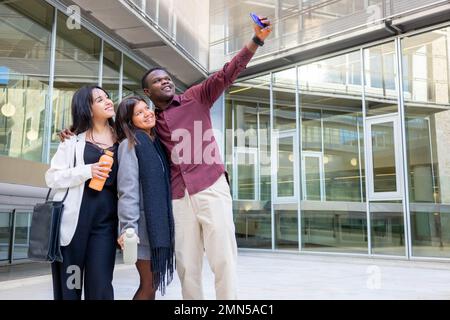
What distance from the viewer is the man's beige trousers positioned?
1.95 m

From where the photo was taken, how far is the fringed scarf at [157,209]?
1.90 m

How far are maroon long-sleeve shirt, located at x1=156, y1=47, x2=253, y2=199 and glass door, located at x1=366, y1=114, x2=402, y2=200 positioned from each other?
21.5ft

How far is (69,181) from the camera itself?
1848 millimetres

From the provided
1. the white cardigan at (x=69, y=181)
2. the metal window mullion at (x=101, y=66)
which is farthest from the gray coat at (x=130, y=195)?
the metal window mullion at (x=101, y=66)

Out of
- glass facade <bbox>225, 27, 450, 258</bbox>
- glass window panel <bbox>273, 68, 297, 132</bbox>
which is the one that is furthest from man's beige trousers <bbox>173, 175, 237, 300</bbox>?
glass window panel <bbox>273, 68, 297, 132</bbox>

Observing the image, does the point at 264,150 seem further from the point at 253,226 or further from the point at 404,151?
the point at 404,151

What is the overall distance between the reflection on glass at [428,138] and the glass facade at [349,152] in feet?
0.05

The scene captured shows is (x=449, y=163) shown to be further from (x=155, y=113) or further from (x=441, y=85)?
(x=155, y=113)

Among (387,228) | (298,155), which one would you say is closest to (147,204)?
(387,228)

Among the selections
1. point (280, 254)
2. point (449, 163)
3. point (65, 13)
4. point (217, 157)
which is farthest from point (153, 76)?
point (280, 254)

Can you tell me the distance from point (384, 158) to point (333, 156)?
1.14m

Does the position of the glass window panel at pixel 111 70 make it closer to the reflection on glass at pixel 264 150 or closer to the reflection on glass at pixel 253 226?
the reflection on glass at pixel 264 150

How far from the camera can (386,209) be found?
26.2 feet

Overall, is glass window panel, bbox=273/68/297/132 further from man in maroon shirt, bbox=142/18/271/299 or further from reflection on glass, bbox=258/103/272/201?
man in maroon shirt, bbox=142/18/271/299
